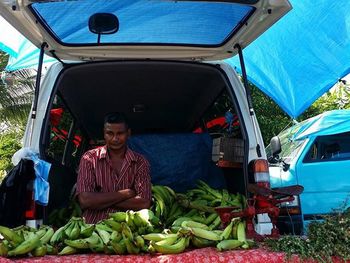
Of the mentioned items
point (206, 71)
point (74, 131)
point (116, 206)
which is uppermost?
point (206, 71)

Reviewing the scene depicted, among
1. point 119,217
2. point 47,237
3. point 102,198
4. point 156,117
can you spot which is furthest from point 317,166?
point 47,237

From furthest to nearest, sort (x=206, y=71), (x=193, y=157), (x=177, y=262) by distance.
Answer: (x=193, y=157) < (x=206, y=71) < (x=177, y=262)

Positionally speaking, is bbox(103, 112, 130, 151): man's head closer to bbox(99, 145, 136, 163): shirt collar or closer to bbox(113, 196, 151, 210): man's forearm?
bbox(99, 145, 136, 163): shirt collar

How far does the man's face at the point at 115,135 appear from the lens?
371 cm

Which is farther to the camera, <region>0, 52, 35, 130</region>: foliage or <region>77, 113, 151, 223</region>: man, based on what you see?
<region>0, 52, 35, 130</region>: foliage

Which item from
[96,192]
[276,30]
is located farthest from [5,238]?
[276,30]

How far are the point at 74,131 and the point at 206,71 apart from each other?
193 cm

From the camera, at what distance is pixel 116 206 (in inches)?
137

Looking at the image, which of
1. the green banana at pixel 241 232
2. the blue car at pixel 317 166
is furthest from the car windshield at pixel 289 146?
the green banana at pixel 241 232

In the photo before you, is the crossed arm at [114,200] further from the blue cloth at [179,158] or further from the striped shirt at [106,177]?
the blue cloth at [179,158]

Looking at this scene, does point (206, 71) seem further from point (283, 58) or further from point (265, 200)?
point (283, 58)

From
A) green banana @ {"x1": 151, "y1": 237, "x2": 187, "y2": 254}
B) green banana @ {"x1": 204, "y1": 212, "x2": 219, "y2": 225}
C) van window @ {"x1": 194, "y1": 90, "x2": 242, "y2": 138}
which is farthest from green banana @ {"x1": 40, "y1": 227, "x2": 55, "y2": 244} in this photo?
van window @ {"x1": 194, "y1": 90, "x2": 242, "y2": 138}

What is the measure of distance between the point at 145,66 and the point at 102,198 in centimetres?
131

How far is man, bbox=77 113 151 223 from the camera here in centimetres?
344
